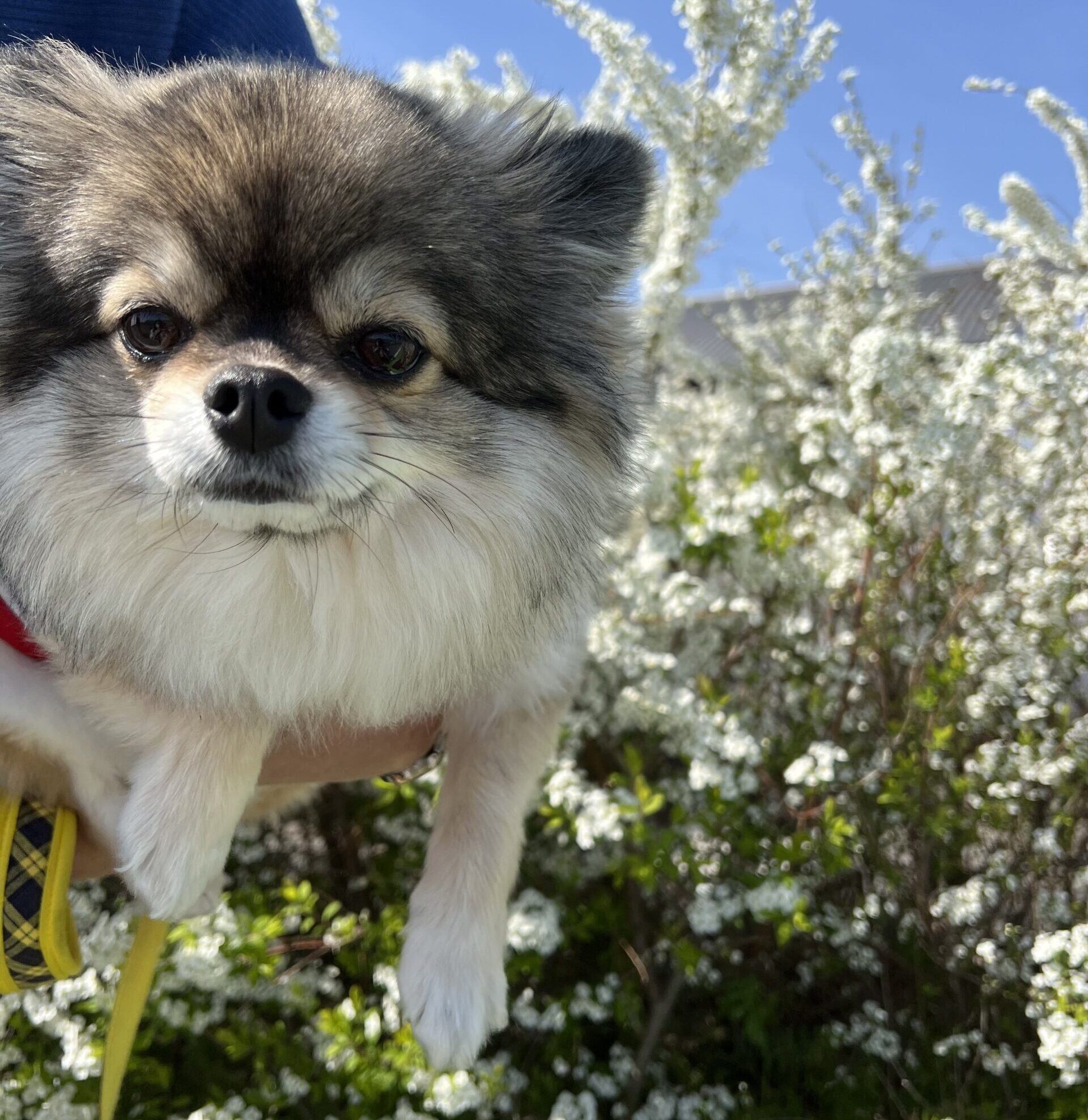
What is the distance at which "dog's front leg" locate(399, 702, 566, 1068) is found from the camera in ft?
4.95

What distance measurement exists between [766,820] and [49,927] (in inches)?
73.5

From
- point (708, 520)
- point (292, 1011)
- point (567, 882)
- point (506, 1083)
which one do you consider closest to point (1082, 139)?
point (708, 520)

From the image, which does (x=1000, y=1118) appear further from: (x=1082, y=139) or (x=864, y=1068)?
(x=1082, y=139)

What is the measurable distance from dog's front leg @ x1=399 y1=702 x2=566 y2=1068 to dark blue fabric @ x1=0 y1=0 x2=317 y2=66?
1470mm

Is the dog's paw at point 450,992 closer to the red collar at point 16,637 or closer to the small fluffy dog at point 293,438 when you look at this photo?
the small fluffy dog at point 293,438

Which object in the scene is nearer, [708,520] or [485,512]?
[485,512]

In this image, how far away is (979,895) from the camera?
2.29m

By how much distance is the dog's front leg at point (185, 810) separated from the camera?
139 centimetres

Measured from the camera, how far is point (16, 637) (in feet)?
5.37

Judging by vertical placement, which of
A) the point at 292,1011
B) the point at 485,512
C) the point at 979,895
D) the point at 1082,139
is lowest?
the point at 292,1011

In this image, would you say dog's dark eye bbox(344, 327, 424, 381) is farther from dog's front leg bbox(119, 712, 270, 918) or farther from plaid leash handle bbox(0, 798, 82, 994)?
plaid leash handle bbox(0, 798, 82, 994)

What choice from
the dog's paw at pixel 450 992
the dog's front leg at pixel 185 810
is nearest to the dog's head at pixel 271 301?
the dog's front leg at pixel 185 810

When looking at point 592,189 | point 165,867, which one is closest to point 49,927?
point 165,867

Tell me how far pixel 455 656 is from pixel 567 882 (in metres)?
1.35
